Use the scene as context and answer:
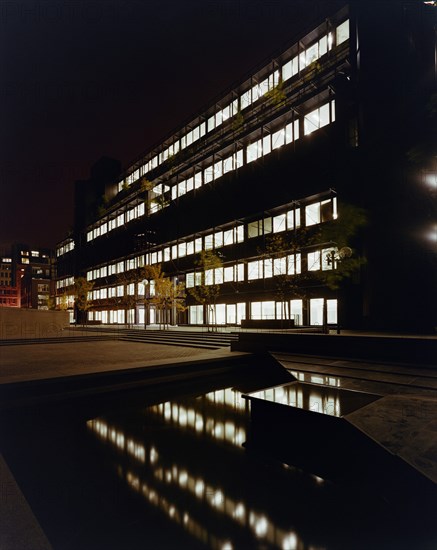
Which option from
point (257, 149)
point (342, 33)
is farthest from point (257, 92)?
point (342, 33)

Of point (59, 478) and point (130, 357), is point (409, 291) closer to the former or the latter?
point (130, 357)

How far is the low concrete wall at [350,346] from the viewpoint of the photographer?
11.9 metres

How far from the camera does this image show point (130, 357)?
14.6m

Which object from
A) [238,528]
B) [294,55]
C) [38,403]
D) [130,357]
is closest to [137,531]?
[238,528]

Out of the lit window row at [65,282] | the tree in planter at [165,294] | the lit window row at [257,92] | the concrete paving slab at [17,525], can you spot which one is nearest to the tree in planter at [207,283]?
the tree in planter at [165,294]

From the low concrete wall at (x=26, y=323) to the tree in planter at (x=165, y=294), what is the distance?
35.0ft

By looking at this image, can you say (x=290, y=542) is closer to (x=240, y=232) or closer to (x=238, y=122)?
(x=240, y=232)

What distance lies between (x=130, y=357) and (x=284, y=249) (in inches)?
655

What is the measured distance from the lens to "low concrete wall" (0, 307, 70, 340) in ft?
91.2

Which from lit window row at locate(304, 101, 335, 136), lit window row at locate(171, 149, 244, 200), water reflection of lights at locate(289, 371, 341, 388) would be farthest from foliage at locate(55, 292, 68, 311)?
water reflection of lights at locate(289, 371, 341, 388)

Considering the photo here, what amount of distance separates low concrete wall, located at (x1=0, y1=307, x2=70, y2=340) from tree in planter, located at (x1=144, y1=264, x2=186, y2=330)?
35.0 feet

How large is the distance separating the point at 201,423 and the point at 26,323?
27077 mm

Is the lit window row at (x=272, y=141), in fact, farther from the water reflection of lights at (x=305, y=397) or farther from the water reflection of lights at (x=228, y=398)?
the water reflection of lights at (x=305, y=397)

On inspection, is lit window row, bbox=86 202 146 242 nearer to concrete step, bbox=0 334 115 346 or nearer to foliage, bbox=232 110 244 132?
foliage, bbox=232 110 244 132
